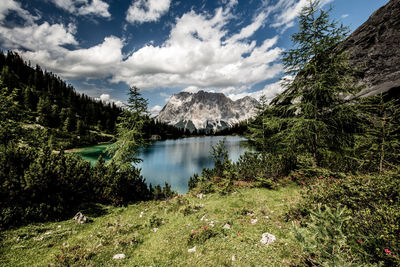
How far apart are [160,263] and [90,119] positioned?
368ft

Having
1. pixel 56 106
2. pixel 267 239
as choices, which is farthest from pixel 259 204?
pixel 56 106

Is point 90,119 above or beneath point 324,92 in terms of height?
above

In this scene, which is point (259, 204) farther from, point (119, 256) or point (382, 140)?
point (119, 256)

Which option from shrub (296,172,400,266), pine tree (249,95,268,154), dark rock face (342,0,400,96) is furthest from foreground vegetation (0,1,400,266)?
pine tree (249,95,268,154)

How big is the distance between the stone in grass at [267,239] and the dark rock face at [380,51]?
11688 mm

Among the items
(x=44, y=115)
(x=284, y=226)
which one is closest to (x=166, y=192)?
(x=284, y=226)

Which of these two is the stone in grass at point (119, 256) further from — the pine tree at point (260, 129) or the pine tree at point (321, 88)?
the pine tree at point (260, 129)

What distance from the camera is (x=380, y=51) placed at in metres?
11.1

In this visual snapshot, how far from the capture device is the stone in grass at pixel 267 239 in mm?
4325

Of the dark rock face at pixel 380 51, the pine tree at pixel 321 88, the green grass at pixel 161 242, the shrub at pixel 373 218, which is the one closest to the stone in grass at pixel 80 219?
the green grass at pixel 161 242

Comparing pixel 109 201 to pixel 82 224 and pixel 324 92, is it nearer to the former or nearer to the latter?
pixel 82 224

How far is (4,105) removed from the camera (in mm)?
11305

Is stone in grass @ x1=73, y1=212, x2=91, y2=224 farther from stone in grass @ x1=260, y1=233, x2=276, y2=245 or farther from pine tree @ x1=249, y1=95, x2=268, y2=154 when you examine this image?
pine tree @ x1=249, y1=95, x2=268, y2=154

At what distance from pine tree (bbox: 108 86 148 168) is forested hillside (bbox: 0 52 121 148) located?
4996cm
